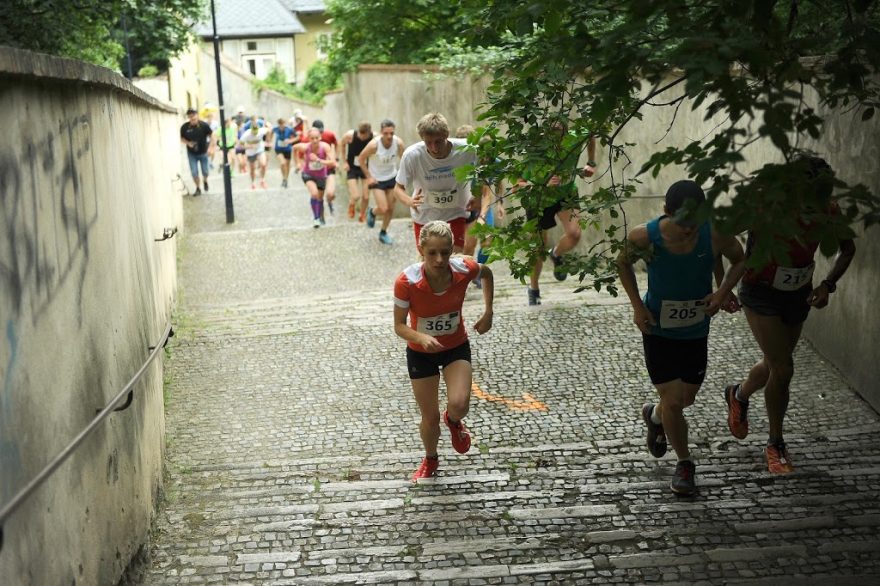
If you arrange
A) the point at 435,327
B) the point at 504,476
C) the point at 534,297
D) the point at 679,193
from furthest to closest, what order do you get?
1. the point at 534,297
2. the point at 504,476
3. the point at 435,327
4. the point at 679,193

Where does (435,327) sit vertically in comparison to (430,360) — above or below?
above

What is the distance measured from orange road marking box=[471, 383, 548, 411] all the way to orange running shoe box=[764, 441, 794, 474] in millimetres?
1814

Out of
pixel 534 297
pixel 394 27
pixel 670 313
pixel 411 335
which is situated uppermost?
pixel 394 27

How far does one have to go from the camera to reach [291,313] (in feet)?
36.6

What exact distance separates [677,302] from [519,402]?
2306 mm

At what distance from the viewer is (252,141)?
89.8 ft

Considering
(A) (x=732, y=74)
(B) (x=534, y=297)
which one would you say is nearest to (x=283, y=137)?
(B) (x=534, y=297)

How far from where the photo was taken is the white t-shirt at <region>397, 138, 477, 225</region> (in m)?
9.73

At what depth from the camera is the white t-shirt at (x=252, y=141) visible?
27.1 metres

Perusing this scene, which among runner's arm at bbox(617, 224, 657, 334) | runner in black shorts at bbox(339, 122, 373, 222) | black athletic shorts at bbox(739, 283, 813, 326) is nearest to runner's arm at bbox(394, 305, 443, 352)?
runner's arm at bbox(617, 224, 657, 334)

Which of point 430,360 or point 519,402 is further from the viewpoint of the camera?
point 519,402

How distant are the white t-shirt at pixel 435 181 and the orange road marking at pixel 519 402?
2.14m

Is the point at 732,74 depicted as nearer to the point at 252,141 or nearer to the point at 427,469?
the point at 427,469

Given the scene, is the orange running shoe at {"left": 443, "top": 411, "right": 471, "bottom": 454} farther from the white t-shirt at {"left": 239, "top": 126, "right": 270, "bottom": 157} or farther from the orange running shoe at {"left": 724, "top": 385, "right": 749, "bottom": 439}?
the white t-shirt at {"left": 239, "top": 126, "right": 270, "bottom": 157}
